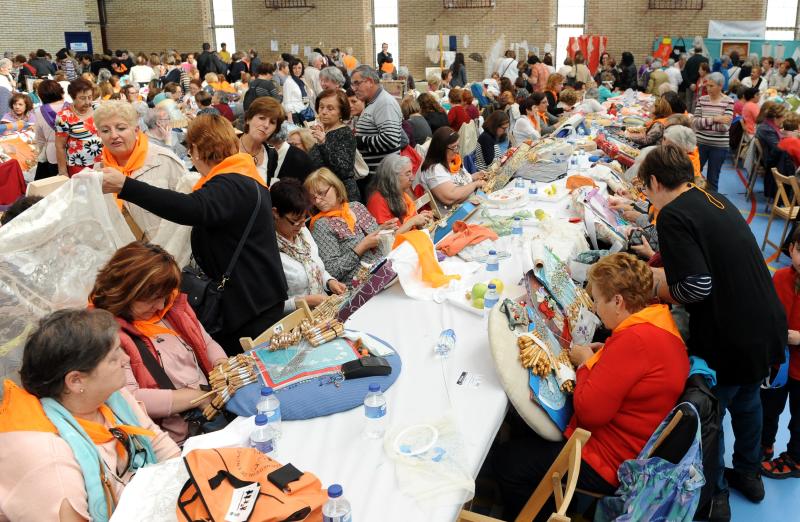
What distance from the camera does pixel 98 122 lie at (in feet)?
11.2

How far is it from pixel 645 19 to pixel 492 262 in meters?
17.6

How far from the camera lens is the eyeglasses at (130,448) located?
205cm

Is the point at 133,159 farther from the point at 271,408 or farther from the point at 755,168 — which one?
the point at 755,168

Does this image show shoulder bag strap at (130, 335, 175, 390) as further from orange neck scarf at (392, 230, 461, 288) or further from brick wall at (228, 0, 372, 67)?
brick wall at (228, 0, 372, 67)

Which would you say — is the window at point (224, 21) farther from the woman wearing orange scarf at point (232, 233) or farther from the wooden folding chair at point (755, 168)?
the woman wearing orange scarf at point (232, 233)

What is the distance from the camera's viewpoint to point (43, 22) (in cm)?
2120

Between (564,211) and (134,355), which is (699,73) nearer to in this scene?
(564,211)

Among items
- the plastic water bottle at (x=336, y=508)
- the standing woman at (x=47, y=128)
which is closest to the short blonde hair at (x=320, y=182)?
the plastic water bottle at (x=336, y=508)

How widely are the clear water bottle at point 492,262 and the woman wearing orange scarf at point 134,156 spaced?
68.1 inches

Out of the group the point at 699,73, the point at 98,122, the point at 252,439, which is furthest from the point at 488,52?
the point at 252,439

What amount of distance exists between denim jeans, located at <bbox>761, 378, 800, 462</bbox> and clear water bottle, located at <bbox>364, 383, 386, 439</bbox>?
7.21 feet

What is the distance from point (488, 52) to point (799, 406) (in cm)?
1803

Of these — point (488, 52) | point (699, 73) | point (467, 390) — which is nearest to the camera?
point (467, 390)

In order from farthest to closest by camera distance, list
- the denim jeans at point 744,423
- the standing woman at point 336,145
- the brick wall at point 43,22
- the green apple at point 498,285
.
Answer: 1. the brick wall at point 43,22
2. the standing woman at point 336,145
3. the green apple at point 498,285
4. the denim jeans at point 744,423
